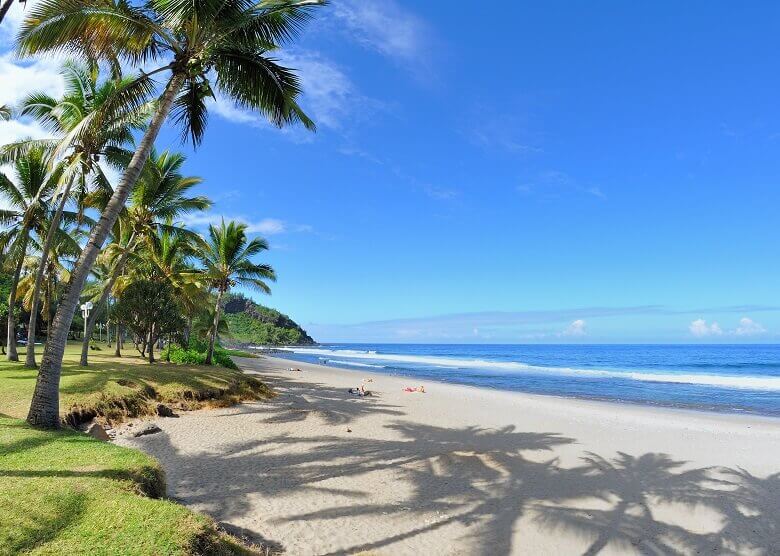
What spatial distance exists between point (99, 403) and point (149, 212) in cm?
836

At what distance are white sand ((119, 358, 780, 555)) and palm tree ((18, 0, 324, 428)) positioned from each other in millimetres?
2962

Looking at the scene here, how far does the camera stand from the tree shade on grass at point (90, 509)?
134 inches

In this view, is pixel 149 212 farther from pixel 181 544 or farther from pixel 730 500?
pixel 730 500

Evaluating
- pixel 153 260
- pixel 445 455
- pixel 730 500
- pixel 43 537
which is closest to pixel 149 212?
pixel 153 260

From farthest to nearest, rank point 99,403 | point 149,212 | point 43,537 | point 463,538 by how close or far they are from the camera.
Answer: point 149,212 < point 99,403 < point 463,538 < point 43,537

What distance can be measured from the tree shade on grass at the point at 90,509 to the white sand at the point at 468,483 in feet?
A: 3.67

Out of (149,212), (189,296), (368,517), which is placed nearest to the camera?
(368,517)

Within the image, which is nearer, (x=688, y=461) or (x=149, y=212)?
(x=688, y=461)

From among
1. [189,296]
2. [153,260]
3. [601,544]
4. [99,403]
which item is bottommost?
[601,544]

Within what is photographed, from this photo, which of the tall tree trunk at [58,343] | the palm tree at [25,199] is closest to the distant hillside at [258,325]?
the palm tree at [25,199]

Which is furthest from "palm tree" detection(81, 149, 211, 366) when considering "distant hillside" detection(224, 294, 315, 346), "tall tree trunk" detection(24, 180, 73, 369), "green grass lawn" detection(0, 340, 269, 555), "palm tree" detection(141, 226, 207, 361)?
"distant hillside" detection(224, 294, 315, 346)

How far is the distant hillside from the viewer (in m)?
110

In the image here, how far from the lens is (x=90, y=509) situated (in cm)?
392

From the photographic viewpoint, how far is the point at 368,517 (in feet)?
18.6
